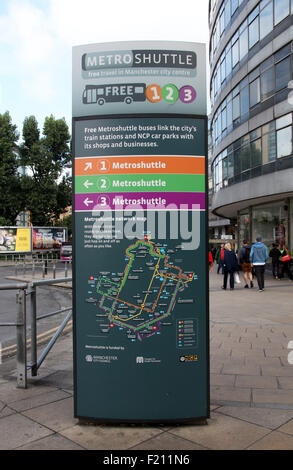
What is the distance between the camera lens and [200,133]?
133 inches

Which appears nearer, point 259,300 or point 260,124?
point 259,300

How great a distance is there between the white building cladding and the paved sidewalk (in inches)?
544

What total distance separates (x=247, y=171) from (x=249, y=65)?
5678mm

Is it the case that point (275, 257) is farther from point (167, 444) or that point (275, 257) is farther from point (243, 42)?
point (167, 444)

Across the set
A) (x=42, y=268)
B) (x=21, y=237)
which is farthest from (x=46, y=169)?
(x=42, y=268)

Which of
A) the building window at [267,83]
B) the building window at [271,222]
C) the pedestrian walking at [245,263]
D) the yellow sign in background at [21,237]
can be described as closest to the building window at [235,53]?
the building window at [267,83]

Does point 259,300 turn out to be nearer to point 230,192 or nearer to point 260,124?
point 260,124

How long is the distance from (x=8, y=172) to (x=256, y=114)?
30468 millimetres

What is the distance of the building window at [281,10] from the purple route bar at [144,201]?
1834cm

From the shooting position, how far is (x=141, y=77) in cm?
330


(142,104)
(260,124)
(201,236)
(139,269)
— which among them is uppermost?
(260,124)

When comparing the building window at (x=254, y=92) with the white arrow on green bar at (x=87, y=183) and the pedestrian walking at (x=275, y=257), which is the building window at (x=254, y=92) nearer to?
the pedestrian walking at (x=275, y=257)

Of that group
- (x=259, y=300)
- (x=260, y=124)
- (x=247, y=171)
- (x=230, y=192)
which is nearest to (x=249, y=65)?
(x=260, y=124)

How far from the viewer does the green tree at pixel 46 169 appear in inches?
1738
